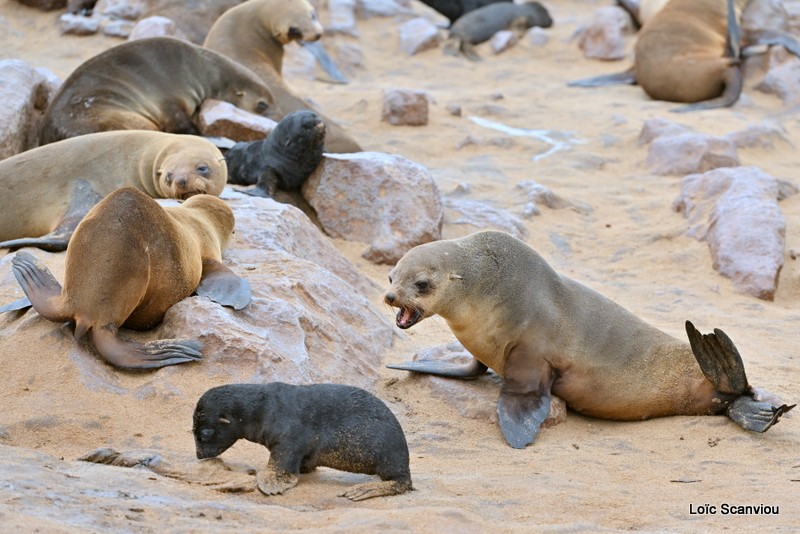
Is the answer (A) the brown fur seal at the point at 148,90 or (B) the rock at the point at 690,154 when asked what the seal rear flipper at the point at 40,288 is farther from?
(B) the rock at the point at 690,154

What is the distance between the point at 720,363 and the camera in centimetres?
502

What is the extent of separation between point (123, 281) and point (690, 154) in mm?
6799

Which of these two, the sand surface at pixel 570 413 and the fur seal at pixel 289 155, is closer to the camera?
the sand surface at pixel 570 413

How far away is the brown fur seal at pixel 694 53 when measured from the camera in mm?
13031

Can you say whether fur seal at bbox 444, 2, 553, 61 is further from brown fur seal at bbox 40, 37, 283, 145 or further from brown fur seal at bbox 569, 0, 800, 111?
brown fur seal at bbox 40, 37, 283, 145

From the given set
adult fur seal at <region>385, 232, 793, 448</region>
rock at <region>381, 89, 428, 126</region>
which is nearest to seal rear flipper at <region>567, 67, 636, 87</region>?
rock at <region>381, 89, 428, 126</region>

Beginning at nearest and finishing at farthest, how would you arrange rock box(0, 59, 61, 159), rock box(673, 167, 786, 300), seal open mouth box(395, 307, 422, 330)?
seal open mouth box(395, 307, 422, 330) < rock box(673, 167, 786, 300) < rock box(0, 59, 61, 159)

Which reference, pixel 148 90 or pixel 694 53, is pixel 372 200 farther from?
pixel 694 53

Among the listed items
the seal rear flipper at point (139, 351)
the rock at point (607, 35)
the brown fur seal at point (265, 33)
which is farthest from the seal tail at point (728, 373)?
the rock at point (607, 35)

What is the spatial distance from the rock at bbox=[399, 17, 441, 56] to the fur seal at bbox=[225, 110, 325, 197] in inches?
313

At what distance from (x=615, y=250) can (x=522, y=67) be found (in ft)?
23.1

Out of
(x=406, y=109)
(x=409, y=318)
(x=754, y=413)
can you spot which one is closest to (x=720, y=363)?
(x=754, y=413)

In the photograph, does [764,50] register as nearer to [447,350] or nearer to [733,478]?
[447,350]

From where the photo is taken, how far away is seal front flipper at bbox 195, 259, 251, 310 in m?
4.84
